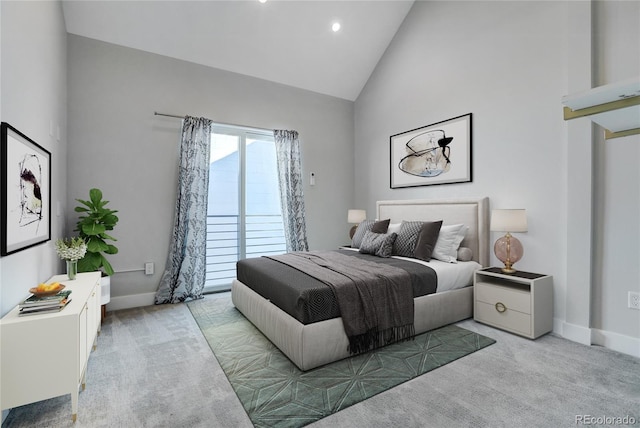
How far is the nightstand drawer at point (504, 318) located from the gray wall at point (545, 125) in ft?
1.36

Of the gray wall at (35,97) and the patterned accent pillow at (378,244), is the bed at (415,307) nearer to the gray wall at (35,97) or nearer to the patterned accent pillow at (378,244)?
the patterned accent pillow at (378,244)

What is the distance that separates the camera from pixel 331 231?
17.1 ft

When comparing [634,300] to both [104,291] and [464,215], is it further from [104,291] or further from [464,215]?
[104,291]

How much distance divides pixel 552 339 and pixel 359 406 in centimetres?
204

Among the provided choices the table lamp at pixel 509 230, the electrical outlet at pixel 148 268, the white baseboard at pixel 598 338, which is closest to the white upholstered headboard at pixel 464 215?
the table lamp at pixel 509 230

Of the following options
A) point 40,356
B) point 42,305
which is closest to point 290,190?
point 42,305

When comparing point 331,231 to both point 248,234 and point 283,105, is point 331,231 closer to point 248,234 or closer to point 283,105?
point 248,234

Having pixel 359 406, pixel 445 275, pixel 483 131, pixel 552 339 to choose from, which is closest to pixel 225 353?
pixel 359 406

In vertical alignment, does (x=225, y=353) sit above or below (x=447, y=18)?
below

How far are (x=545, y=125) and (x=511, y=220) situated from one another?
0.98m

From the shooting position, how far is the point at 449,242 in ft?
11.0

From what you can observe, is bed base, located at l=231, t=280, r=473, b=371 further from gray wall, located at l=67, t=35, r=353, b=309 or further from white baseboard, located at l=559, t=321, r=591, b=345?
gray wall, located at l=67, t=35, r=353, b=309

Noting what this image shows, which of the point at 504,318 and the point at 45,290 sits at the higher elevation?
the point at 45,290

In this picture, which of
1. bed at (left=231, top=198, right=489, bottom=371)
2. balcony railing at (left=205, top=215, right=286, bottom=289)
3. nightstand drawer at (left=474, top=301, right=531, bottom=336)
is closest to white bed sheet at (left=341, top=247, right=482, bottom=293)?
bed at (left=231, top=198, right=489, bottom=371)
